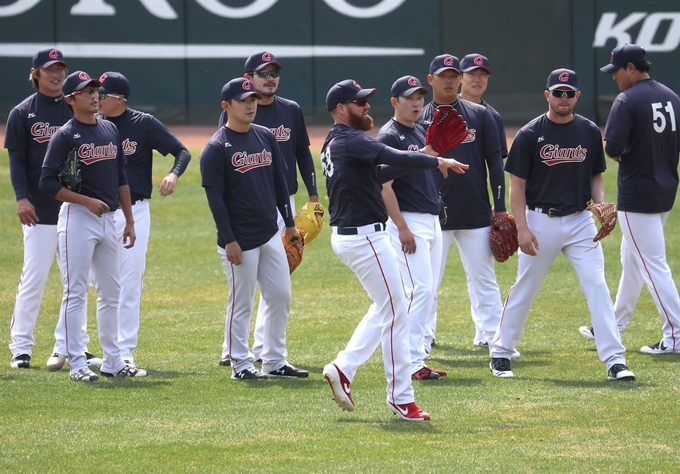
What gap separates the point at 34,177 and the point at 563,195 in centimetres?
365

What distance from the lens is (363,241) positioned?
601 centimetres

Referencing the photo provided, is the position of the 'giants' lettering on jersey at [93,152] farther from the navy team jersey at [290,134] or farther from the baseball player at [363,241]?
the baseball player at [363,241]

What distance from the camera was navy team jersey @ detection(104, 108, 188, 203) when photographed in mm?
7785

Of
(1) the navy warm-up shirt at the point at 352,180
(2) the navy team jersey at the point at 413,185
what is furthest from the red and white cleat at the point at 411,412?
(2) the navy team jersey at the point at 413,185

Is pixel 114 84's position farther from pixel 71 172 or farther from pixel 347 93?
pixel 347 93

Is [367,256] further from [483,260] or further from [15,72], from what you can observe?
[15,72]

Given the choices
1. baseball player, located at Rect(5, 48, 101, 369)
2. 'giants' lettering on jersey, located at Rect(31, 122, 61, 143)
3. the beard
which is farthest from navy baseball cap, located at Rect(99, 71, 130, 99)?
the beard

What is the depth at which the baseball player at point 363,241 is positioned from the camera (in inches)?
235

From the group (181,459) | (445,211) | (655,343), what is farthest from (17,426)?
(655,343)

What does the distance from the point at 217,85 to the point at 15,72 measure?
369 centimetres

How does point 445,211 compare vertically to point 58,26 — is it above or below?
below

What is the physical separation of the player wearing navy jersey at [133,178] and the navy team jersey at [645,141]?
309cm

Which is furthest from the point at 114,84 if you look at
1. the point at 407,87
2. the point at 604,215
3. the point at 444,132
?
the point at 604,215

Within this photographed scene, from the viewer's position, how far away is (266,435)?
18.5 ft
